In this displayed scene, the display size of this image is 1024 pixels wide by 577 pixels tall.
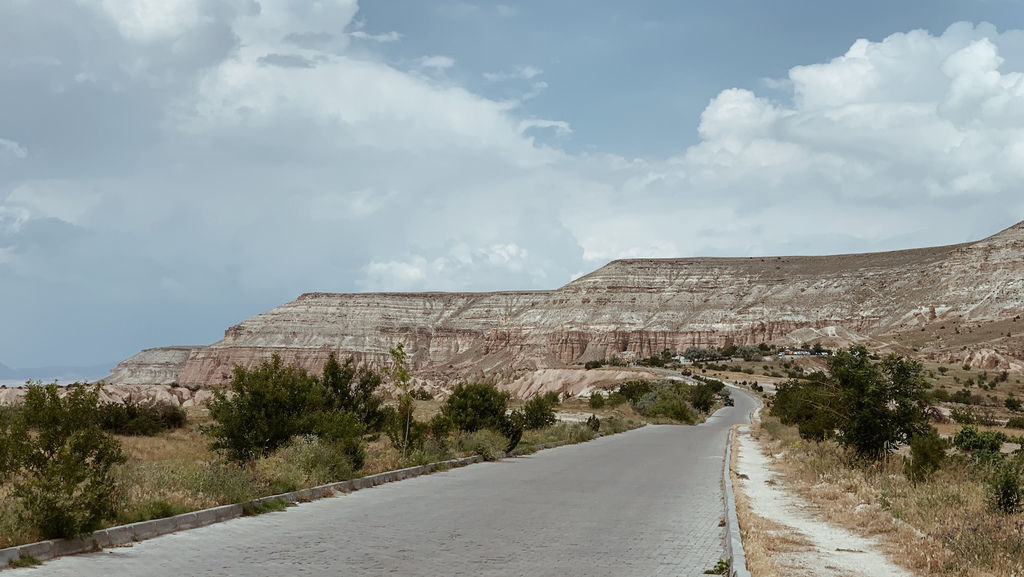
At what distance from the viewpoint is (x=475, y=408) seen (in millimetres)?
25875

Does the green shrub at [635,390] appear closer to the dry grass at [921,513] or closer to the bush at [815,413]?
the bush at [815,413]

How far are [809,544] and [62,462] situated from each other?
8.82 meters

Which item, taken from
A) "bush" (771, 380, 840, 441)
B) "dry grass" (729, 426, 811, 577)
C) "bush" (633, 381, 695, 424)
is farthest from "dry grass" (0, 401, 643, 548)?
"bush" (633, 381, 695, 424)

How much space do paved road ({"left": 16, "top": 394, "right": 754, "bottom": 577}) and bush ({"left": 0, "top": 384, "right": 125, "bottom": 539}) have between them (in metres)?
0.47

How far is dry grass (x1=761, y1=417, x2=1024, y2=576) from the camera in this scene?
857 centimetres

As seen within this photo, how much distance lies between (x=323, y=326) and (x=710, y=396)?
110266mm

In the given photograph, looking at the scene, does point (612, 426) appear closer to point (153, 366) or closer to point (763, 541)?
point (763, 541)

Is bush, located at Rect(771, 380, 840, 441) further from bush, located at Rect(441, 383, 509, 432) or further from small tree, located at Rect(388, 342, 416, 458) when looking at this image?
small tree, located at Rect(388, 342, 416, 458)

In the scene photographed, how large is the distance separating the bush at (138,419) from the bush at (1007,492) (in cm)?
2700

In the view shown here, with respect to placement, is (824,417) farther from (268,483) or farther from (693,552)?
(268,483)

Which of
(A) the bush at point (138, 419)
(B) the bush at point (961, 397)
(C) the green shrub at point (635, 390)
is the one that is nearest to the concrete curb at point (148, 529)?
(A) the bush at point (138, 419)

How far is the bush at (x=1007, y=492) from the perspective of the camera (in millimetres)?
11742

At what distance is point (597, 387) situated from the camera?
88.6 m

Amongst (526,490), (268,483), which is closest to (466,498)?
(526,490)
